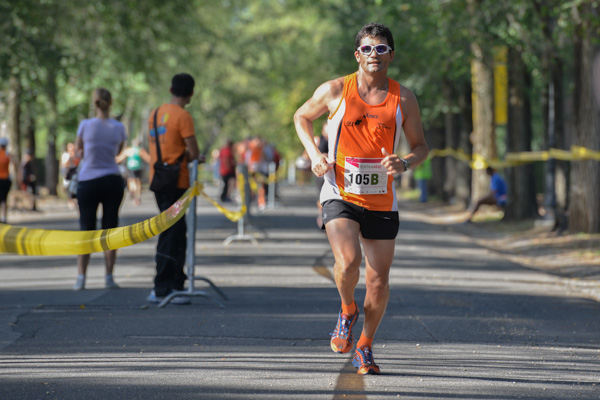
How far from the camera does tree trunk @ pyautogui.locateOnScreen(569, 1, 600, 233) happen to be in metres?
16.9

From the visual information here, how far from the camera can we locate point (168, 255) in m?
9.58

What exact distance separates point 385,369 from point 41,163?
49076 millimetres

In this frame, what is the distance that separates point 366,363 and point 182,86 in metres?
4.21

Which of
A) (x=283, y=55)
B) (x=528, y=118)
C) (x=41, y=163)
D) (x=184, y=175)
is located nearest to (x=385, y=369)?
(x=184, y=175)

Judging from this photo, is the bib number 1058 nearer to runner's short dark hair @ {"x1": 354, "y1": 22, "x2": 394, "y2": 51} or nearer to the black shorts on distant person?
the black shorts on distant person

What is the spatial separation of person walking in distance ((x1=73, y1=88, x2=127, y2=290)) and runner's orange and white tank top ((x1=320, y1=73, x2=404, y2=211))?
4.61 meters

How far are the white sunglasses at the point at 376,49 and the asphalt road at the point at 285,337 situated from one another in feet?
6.45

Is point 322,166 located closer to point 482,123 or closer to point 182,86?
point 182,86

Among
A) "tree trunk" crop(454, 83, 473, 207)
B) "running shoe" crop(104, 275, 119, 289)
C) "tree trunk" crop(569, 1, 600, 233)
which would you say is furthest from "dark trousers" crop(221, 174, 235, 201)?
"running shoe" crop(104, 275, 119, 289)

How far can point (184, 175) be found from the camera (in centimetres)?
964

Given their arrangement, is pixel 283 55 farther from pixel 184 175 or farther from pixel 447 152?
pixel 184 175

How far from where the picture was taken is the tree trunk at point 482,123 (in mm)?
24938

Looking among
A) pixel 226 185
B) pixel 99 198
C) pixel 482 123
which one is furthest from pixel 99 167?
pixel 226 185

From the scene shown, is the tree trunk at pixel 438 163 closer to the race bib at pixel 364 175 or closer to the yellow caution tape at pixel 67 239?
the yellow caution tape at pixel 67 239
